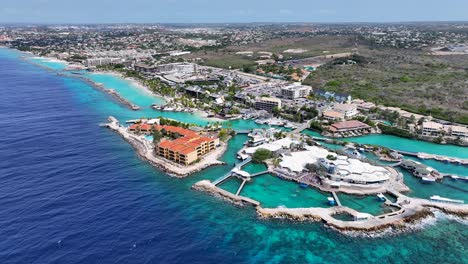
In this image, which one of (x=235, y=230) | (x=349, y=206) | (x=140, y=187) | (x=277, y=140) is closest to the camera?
(x=235, y=230)

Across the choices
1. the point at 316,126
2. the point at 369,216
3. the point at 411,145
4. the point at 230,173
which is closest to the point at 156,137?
the point at 230,173

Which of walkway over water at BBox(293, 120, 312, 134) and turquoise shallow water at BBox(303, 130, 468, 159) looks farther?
walkway over water at BBox(293, 120, 312, 134)

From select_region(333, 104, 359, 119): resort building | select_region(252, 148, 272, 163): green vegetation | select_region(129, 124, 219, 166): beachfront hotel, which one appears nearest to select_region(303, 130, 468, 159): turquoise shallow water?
select_region(333, 104, 359, 119): resort building

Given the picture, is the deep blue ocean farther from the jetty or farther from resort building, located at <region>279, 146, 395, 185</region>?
the jetty

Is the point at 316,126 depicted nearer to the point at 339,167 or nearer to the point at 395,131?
the point at 395,131

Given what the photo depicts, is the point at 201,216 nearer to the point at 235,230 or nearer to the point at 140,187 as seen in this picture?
the point at 235,230

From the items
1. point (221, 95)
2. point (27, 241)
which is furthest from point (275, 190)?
point (221, 95)
